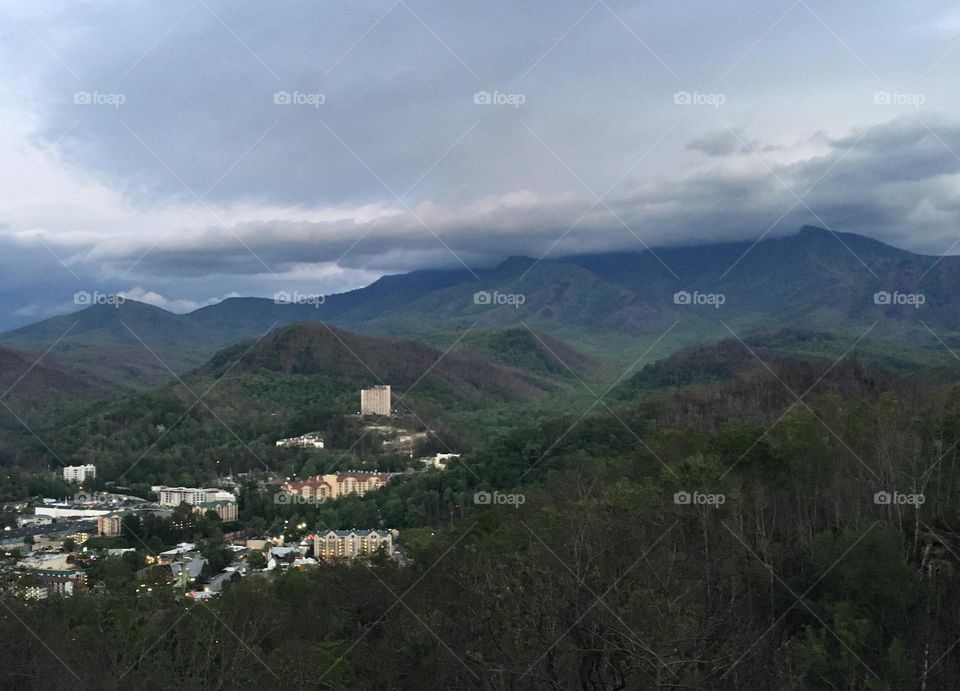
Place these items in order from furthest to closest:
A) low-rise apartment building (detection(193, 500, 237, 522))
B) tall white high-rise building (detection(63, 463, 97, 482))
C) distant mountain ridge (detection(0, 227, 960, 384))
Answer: distant mountain ridge (detection(0, 227, 960, 384)), tall white high-rise building (detection(63, 463, 97, 482)), low-rise apartment building (detection(193, 500, 237, 522))

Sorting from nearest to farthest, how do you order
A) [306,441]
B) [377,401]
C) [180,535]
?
[180,535], [306,441], [377,401]

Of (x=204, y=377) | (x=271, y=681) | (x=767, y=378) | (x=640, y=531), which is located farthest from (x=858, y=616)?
(x=204, y=377)

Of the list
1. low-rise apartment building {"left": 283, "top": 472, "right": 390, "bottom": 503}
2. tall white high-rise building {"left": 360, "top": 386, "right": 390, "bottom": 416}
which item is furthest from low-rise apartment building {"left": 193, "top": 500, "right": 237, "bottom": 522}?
tall white high-rise building {"left": 360, "top": 386, "right": 390, "bottom": 416}

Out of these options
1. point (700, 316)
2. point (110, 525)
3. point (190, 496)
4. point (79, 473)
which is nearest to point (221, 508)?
point (190, 496)

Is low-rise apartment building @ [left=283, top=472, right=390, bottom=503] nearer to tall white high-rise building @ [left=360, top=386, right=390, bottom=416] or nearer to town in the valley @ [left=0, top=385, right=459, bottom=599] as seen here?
town in the valley @ [left=0, top=385, right=459, bottom=599]

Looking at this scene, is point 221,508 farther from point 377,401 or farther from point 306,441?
point 377,401

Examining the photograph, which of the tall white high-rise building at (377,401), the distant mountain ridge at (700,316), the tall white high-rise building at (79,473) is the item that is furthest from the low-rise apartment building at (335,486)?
the distant mountain ridge at (700,316)

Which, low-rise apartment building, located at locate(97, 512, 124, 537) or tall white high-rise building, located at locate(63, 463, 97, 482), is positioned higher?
tall white high-rise building, located at locate(63, 463, 97, 482)

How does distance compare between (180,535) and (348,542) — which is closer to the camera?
(348,542)
